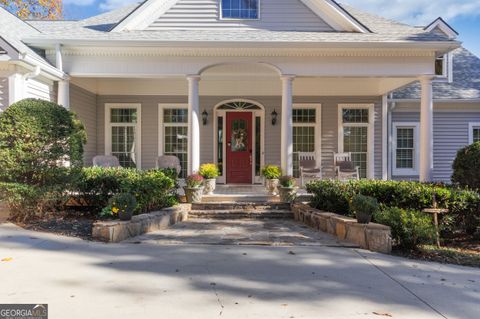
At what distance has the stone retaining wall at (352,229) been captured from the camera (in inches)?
214

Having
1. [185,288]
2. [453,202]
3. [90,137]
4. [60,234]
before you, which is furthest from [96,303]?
[90,137]

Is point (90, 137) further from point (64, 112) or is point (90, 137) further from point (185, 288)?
point (185, 288)

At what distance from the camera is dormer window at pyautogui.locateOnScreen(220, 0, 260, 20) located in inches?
397

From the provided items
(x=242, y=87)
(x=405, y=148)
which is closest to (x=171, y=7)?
(x=242, y=87)

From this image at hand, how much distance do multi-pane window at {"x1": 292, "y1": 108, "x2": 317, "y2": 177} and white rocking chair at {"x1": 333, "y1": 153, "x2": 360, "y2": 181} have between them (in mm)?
827

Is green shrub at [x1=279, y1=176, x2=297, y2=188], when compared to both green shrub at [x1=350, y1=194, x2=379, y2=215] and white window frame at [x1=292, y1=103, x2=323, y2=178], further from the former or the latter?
white window frame at [x1=292, y1=103, x2=323, y2=178]

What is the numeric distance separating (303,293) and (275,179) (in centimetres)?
529

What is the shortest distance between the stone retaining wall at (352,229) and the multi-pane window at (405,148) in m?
6.00

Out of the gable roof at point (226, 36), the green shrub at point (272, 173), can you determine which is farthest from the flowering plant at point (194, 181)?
the gable roof at point (226, 36)

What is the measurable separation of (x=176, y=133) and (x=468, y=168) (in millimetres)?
7826

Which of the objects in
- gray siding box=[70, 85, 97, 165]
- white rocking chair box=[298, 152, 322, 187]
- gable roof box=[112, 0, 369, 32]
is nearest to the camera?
gable roof box=[112, 0, 369, 32]

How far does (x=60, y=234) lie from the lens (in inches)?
235

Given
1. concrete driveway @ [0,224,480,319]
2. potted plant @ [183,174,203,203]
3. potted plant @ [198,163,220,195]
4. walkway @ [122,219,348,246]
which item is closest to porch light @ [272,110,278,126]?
potted plant @ [198,163,220,195]

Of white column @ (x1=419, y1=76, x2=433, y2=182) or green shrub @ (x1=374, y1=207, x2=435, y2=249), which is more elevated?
white column @ (x1=419, y1=76, x2=433, y2=182)
